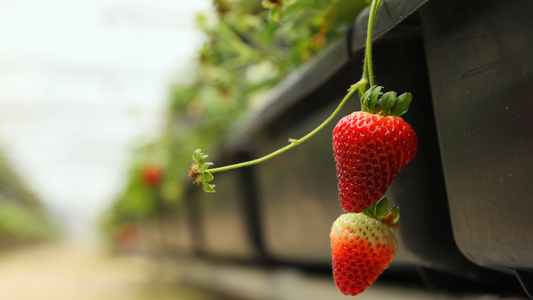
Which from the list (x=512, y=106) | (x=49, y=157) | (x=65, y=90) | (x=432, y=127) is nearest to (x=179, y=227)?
(x=432, y=127)

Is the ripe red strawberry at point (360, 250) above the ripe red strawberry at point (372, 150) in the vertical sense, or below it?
below

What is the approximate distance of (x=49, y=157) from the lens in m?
11.5

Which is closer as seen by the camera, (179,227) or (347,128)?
(347,128)

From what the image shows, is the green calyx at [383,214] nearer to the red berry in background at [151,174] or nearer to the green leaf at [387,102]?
the green leaf at [387,102]

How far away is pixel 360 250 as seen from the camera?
1.30 ft

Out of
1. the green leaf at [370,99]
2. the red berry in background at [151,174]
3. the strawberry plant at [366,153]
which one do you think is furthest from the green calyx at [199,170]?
the red berry in background at [151,174]

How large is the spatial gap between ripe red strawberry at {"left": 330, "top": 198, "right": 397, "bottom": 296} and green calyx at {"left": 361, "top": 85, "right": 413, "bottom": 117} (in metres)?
0.09

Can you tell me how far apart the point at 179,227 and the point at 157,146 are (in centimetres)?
47

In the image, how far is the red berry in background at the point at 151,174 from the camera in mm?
2670

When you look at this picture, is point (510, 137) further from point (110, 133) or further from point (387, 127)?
point (110, 133)

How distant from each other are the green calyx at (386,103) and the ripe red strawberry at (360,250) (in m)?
0.09

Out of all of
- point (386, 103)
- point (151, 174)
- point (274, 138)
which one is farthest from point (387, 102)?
point (151, 174)

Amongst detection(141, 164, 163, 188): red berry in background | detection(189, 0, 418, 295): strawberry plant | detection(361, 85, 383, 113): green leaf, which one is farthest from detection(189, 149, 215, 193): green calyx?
detection(141, 164, 163, 188): red berry in background

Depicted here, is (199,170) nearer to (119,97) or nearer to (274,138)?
(274,138)
